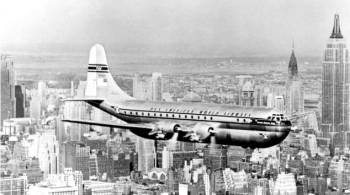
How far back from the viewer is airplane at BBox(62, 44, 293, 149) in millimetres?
7781

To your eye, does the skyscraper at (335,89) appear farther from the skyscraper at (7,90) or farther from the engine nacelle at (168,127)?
the skyscraper at (7,90)

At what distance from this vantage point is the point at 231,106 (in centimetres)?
795

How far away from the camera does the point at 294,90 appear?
28.9 ft

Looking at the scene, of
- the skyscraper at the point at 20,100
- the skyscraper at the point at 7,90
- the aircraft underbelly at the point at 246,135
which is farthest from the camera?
the skyscraper at the point at 7,90

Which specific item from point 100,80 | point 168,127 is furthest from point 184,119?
point 100,80

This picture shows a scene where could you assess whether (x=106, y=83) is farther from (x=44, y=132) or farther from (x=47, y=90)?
(x=44, y=132)

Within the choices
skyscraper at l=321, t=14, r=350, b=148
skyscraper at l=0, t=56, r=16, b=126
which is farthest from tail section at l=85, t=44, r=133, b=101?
skyscraper at l=321, t=14, r=350, b=148

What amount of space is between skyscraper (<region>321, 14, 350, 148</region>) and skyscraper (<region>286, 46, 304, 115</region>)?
0.45 meters

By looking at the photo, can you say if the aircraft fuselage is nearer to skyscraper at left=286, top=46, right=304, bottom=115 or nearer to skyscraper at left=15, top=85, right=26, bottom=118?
skyscraper at left=286, top=46, right=304, bottom=115

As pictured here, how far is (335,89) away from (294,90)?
4.42ft

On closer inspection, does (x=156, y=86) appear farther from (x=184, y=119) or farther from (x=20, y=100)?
(x=20, y=100)

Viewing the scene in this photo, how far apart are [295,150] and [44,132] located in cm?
300

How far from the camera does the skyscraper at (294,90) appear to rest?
8493 millimetres

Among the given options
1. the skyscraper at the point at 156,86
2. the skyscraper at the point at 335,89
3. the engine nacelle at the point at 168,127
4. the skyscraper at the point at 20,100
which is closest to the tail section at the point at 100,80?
the skyscraper at the point at 156,86
